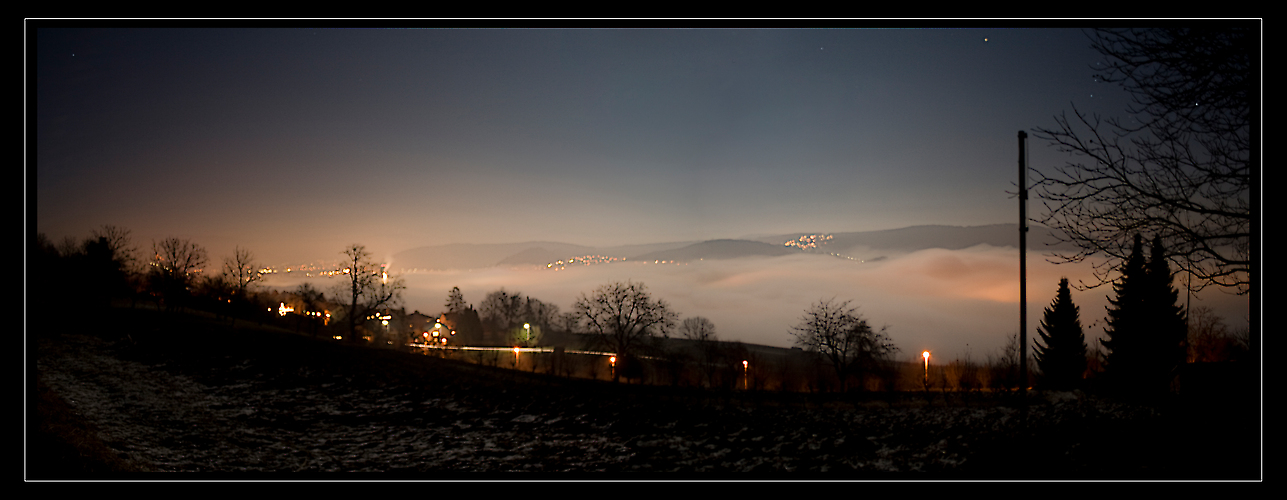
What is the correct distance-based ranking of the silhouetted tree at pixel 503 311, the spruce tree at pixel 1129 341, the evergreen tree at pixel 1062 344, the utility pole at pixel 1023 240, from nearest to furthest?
the utility pole at pixel 1023 240 → the spruce tree at pixel 1129 341 → the evergreen tree at pixel 1062 344 → the silhouetted tree at pixel 503 311

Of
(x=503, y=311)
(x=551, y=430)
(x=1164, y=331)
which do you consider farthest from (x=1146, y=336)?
(x=503, y=311)

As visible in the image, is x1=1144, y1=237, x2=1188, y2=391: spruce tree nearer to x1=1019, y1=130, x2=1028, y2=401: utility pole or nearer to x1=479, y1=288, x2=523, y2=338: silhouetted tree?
x1=1019, y1=130, x2=1028, y2=401: utility pole

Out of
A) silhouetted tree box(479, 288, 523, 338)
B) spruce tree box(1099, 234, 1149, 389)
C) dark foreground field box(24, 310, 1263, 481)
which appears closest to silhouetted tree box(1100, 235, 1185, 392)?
spruce tree box(1099, 234, 1149, 389)

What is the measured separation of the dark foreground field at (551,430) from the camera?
8.36 meters

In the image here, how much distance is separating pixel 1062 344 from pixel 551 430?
31.2 m

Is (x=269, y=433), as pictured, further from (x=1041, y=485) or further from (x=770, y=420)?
(x=1041, y=485)

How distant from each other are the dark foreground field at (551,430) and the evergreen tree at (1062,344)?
20.0 meters

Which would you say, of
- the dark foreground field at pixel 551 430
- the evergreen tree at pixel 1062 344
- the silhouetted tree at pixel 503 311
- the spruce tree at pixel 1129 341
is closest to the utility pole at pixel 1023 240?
the dark foreground field at pixel 551 430

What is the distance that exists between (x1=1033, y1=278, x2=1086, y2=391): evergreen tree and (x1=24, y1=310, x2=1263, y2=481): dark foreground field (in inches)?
786

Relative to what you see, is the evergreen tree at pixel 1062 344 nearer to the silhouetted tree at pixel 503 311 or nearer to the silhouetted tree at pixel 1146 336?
the silhouetted tree at pixel 1146 336

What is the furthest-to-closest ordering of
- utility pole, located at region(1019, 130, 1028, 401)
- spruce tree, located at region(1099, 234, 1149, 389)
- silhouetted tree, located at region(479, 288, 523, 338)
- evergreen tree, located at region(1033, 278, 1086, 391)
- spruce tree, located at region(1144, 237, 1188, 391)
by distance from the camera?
silhouetted tree, located at region(479, 288, 523, 338) < evergreen tree, located at region(1033, 278, 1086, 391) < spruce tree, located at region(1099, 234, 1149, 389) < spruce tree, located at region(1144, 237, 1188, 391) < utility pole, located at region(1019, 130, 1028, 401)

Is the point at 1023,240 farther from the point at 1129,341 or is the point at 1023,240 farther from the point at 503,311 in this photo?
the point at 503,311

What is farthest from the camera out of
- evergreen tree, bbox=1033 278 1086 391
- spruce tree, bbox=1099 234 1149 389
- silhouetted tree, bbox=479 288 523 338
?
silhouetted tree, bbox=479 288 523 338

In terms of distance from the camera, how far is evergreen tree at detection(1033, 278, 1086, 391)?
3034cm
